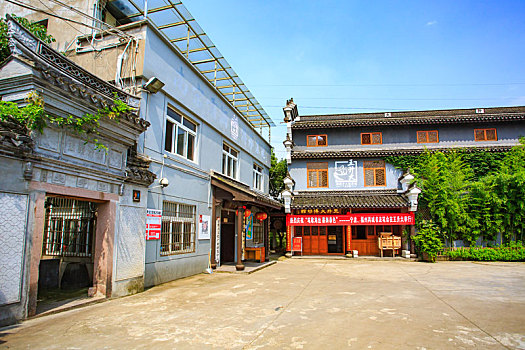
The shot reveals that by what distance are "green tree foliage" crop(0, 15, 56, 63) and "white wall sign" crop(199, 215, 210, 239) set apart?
22.8 feet

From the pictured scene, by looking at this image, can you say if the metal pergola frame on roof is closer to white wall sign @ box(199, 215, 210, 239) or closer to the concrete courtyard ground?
white wall sign @ box(199, 215, 210, 239)

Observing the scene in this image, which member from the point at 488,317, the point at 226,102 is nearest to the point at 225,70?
the point at 226,102

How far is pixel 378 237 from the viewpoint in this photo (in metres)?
17.9

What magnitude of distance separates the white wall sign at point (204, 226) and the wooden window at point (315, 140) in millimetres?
11286

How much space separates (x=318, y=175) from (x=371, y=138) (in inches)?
165

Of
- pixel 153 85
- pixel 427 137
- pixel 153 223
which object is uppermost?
pixel 427 137

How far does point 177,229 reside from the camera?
9727 mm

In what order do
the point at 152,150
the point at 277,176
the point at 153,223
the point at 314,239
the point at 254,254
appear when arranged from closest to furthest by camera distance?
the point at 153,223
the point at 152,150
the point at 254,254
the point at 314,239
the point at 277,176

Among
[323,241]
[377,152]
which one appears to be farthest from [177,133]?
[377,152]

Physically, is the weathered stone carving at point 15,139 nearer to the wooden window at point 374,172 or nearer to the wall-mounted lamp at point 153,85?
the wall-mounted lamp at point 153,85

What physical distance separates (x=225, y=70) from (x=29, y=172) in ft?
30.9

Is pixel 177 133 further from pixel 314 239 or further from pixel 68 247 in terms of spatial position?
pixel 314 239

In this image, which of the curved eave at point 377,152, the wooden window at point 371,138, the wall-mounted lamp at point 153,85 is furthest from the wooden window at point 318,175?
the wall-mounted lamp at point 153,85

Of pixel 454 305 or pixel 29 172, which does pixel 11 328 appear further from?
pixel 454 305
